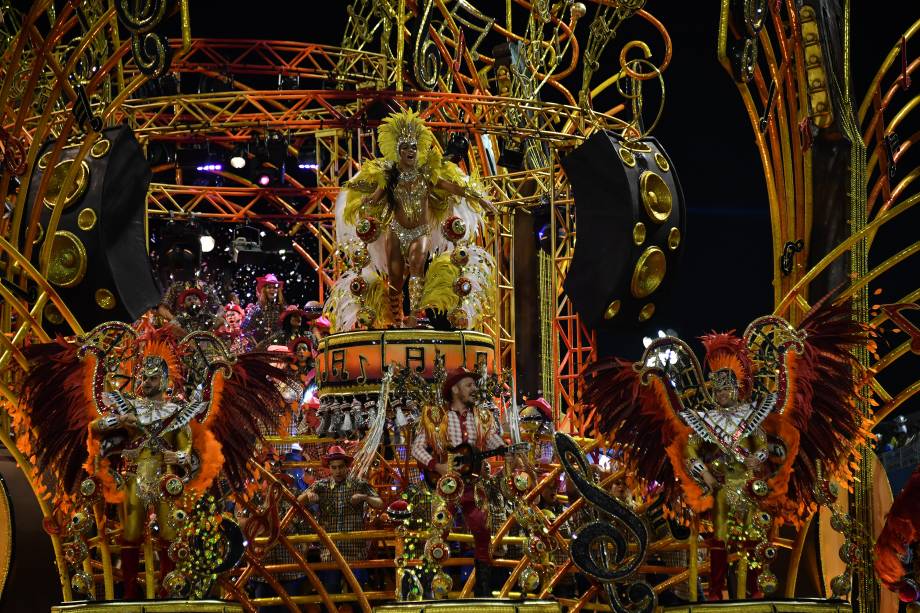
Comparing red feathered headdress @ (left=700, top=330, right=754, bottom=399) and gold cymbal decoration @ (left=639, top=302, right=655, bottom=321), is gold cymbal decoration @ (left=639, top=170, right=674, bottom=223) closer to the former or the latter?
gold cymbal decoration @ (left=639, top=302, right=655, bottom=321)

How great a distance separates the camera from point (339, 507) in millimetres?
9578

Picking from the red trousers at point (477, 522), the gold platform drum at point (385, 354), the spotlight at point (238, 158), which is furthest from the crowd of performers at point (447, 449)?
the spotlight at point (238, 158)

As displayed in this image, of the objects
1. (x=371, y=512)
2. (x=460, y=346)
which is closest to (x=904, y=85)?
(x=460, y=346)

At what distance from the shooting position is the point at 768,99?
396 inches

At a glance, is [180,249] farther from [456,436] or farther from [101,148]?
[456,436]

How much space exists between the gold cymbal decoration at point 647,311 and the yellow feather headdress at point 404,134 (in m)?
2.50

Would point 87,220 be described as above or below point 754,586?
above

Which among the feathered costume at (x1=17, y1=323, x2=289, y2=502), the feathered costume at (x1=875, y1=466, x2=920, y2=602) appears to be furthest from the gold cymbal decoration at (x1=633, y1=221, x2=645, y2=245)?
the feathered costume at (x1=17, y1=323, x2=289, y2=502)

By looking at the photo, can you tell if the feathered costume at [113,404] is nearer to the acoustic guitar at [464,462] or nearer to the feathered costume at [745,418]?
the acoustic guitar at [464,462]

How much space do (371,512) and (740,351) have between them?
2.76 meters

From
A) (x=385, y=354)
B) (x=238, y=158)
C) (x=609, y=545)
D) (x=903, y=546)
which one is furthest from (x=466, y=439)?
(x=238, y=158)

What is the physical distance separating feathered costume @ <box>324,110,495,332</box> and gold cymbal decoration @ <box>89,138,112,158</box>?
2070 mm

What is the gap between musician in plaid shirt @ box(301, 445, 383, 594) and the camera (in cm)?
950

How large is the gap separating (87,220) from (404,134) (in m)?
2.81
